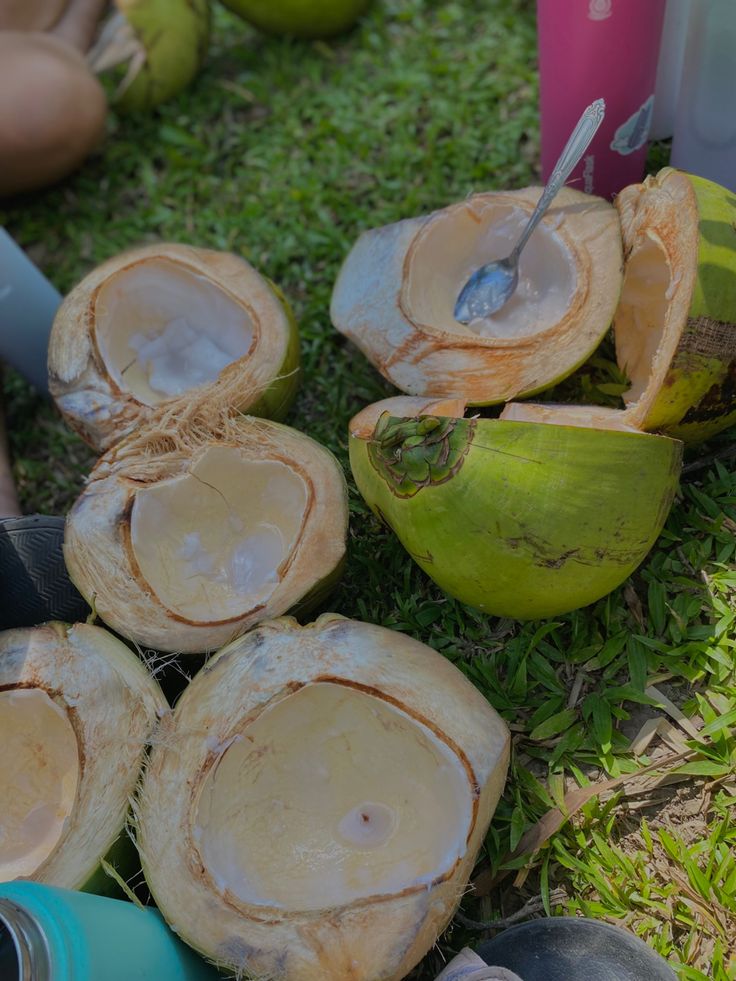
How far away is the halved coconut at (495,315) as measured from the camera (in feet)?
6.38

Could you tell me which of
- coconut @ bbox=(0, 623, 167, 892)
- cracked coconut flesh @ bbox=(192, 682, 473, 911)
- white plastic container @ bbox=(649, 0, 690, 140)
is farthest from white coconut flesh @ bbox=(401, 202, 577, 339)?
coconut @ bbox=(0, 623, 167, 892)

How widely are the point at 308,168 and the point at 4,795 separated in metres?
2.14

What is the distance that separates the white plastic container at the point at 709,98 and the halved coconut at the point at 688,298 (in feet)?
0.96

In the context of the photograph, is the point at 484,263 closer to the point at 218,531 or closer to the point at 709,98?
the point at 709,98

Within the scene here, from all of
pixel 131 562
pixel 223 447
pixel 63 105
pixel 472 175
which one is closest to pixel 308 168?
pixel 472 175

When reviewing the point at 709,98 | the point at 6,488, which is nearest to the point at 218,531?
the point at 6,488

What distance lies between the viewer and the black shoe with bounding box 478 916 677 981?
1.54m

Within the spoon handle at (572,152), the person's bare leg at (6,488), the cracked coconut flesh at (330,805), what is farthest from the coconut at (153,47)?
the cracked coconut flesh at (330,805)

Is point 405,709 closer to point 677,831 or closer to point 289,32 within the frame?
point 677,831

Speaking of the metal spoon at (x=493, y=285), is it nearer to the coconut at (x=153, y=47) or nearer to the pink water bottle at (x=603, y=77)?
the pink water bottle at (x=603, y=77)

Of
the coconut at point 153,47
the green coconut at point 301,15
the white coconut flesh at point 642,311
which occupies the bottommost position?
the white coconut flesh at point 642,311

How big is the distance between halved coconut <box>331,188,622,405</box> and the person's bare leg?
1.08 meters

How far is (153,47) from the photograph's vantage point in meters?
2.98

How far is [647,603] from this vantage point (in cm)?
192
